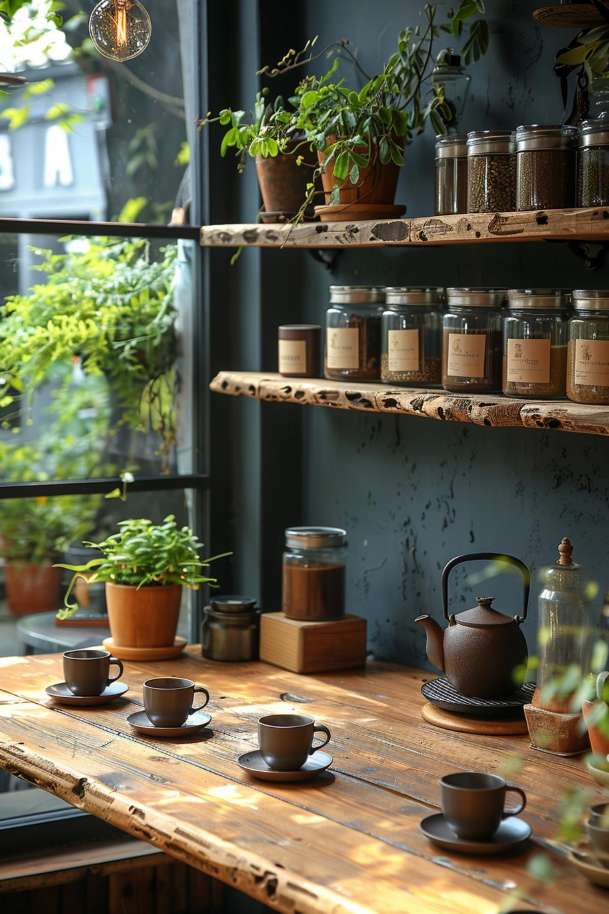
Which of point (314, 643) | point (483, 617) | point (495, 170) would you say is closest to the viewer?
point (495, 170)

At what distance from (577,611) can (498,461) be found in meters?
0.50

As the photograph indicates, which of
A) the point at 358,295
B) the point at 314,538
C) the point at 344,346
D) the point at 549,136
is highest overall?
the point at 549,136

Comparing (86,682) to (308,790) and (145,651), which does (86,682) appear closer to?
(145,651)

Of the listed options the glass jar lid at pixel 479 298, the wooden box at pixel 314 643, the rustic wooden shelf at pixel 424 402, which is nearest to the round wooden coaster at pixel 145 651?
the wooden box at pixel 314 643

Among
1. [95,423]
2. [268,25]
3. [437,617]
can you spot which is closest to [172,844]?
[437,617]

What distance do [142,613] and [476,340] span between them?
981 millimetres

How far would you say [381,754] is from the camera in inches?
86.5

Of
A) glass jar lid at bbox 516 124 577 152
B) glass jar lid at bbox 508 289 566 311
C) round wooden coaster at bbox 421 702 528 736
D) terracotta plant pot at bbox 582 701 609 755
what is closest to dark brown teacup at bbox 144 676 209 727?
round wooden coaster at bbox 421 702 528 736

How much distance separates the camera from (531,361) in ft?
7.27

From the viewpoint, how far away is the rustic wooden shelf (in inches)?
81.9

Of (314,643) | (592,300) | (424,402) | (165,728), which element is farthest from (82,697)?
(592,300)

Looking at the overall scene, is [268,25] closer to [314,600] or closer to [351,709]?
[314,600]

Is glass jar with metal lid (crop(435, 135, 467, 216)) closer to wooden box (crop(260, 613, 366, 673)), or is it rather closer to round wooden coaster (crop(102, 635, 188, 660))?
wooden box (crop(260, 613, 366, 673))

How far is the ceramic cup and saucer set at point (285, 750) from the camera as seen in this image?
203cm
